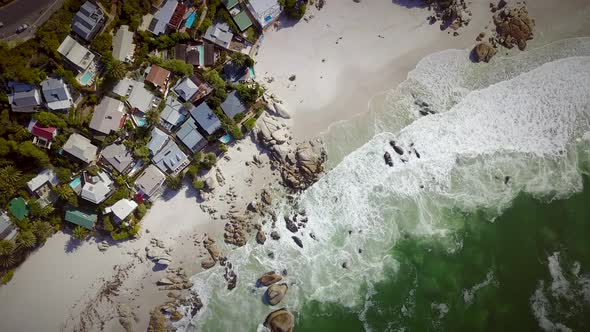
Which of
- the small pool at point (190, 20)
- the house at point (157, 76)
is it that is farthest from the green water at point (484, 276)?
the small pool at point (190, 20)

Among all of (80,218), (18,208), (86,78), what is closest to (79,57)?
(86,78)

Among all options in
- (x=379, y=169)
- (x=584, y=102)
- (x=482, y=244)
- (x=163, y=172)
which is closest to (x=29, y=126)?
(x=163, y=172)

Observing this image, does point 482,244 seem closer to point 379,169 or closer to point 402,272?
point 402,272

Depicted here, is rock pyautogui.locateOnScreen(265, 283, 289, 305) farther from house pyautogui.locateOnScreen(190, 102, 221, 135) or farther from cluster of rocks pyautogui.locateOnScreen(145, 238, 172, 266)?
house pyautogui.locateOnScreen(190, 102, 221, 135)

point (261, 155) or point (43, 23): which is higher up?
point (43, 23)

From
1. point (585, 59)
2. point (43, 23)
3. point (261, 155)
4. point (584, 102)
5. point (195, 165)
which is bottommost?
point (584, 102)

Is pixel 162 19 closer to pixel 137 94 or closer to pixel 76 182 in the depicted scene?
pixel 137 94

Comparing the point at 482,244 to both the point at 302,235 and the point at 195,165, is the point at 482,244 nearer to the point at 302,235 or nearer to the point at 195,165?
the point at 302,235
